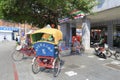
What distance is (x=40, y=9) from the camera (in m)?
10.8

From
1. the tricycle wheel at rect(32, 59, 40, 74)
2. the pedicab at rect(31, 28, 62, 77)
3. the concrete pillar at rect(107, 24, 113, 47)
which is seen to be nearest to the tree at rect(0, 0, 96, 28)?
the pedicab at rect(31, 28, 62, 77)

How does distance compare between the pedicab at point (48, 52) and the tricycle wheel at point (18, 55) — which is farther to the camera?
the tricycle wheel at point (18, 55)

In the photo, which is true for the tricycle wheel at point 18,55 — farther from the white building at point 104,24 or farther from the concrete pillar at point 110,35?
the concrete pillar at point 110,35

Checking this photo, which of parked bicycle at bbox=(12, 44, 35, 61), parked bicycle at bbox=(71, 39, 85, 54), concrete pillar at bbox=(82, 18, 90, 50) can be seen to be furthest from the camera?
concrete pillar at bbox=(82, 18, 90, 50)

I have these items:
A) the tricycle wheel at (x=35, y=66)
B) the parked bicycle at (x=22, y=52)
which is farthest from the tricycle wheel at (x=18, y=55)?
the tricycle wheel at (x=35, y=66)

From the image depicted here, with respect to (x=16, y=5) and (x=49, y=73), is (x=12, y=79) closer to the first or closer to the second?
(x=49, y=73)

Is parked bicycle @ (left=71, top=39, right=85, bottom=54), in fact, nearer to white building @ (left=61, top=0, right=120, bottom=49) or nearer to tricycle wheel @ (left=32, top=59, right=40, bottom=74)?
white building @ (left=61, top=0, right=120, bottom=49)

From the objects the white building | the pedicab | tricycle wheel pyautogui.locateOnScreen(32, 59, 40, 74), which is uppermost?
the white building

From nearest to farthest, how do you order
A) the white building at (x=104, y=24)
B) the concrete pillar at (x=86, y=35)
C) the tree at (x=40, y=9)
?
the tree at (x=40, y=9) → the white building at (x=104, y=24) → the concrete pillar at (x=86, y=35)

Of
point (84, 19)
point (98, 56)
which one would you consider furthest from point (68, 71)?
point (84, 19)

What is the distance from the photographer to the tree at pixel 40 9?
7.79 meters

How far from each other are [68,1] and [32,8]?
114 inches

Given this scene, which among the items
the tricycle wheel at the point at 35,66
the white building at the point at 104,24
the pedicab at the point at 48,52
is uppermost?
the white building at the point at 104,24

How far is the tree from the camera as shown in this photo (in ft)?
25.6
